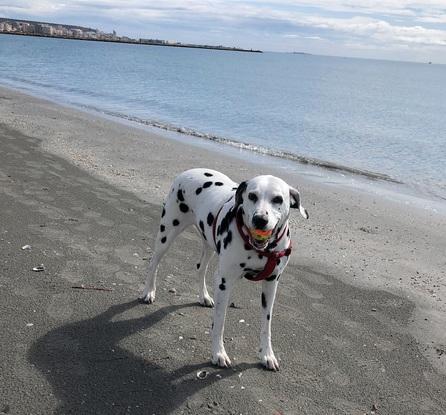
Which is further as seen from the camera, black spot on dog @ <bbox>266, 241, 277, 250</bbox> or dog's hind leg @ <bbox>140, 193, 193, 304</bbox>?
dog's hind leg @ <bbox>140, 193, 193, 304</bbox>

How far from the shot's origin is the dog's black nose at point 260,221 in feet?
14.4

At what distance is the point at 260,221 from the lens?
14.4 ft

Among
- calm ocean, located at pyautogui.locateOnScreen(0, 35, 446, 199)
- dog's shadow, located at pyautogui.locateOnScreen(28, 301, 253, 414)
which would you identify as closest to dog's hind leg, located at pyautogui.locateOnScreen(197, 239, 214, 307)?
dog's shadow, located at pyautogui.locateOnScreen(28, 301, 253, 414)

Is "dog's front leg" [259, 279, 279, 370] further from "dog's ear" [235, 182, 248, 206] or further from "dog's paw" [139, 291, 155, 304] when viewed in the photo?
"dog's paw" [139, 291, 155, 304]

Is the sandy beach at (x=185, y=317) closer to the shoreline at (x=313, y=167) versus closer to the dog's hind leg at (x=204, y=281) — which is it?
the dog's hind leg at (x=204, y=281)

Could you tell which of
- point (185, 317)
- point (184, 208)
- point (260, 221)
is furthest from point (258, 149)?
point (260, 221)

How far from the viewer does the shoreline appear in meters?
15.2

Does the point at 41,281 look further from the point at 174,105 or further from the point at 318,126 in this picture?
the point at 174,105

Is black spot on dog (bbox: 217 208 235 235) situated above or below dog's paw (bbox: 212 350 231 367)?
above

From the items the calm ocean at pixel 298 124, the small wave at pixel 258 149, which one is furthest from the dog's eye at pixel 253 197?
the small wave at pixel 258 149

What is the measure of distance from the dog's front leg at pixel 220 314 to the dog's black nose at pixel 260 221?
0.79 m

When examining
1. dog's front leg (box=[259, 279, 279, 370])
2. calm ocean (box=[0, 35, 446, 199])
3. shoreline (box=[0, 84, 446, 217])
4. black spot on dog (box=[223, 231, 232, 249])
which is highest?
black spot on dog (box=[223, 231, 232, 249])

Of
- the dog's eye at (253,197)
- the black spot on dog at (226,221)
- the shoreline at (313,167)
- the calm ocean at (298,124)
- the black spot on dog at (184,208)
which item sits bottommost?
the calm ocean at (298,124)

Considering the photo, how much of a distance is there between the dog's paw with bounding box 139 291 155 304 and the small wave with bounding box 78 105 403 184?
12.9 metres
